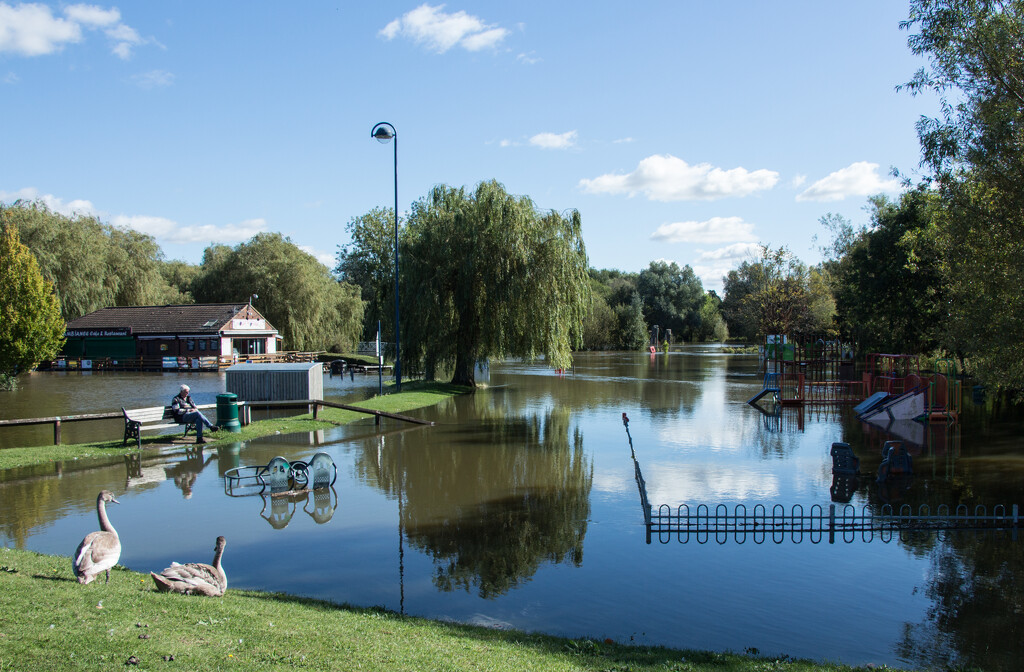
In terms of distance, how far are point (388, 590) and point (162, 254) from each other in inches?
2588

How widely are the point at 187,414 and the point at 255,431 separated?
2.14 metres

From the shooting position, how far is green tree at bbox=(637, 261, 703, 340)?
102 m

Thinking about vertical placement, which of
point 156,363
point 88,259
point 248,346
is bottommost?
point 156,363

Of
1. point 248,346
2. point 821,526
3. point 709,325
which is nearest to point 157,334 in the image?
point 248,346

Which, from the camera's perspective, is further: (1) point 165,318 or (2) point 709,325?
(2) point 709,325

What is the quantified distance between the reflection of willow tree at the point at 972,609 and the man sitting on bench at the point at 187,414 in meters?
16.9

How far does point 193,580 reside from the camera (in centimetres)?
770

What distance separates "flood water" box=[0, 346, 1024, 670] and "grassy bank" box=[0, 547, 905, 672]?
0.77m

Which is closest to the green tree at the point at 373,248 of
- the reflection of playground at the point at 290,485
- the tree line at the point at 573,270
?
the tree line at the point at 573,270

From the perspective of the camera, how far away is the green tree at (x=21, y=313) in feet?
116

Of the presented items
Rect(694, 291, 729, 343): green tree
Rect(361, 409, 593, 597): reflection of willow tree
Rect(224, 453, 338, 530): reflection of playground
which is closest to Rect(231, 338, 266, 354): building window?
Rect(361, 409, 593, 597): reflection of willow tree

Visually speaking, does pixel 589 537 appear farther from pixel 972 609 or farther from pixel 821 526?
pixel 972 609

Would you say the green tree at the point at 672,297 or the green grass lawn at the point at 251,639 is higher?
the green tree at the point at 672,297

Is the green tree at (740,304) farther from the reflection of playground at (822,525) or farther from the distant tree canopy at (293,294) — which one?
the reflection of playground at (822,525)
